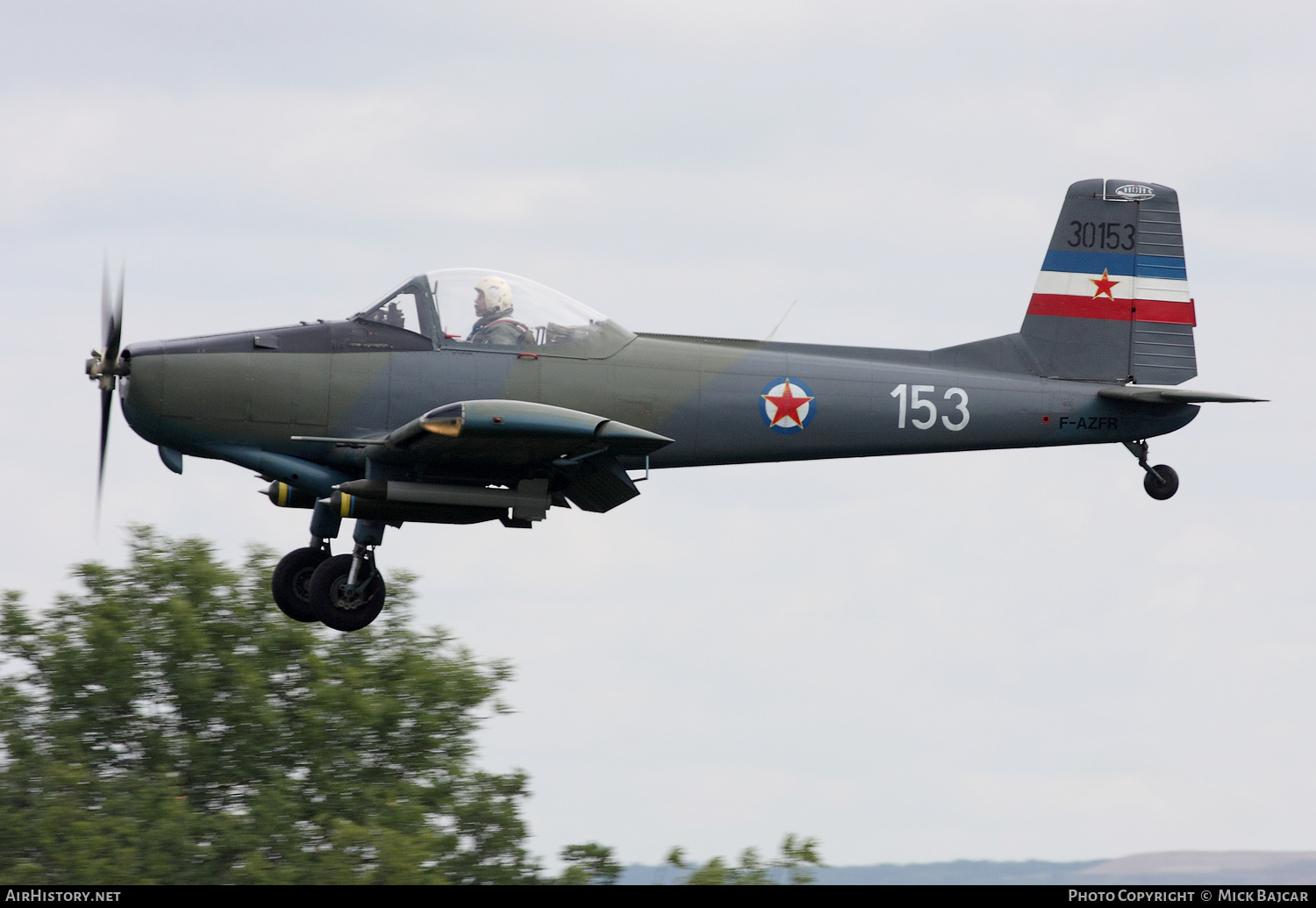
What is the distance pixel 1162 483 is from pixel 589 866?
44.0ft

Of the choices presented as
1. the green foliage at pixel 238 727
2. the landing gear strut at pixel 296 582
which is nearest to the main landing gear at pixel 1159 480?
the landing gear strut at pixel 296 582

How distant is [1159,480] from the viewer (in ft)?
50.0

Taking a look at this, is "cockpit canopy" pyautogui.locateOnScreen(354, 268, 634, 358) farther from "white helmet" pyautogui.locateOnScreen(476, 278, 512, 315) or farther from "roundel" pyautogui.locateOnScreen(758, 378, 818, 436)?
"roundel" pyautogui.locateOnScreen(758, 378, 818, 436)

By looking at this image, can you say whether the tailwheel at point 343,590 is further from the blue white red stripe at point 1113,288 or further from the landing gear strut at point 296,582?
the blue white red stripe at point 1113,288

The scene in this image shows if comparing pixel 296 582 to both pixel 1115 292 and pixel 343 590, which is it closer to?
pixel 343 590

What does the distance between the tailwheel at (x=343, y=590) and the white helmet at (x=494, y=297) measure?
7.44 ft

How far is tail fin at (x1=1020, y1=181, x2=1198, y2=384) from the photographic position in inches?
A: 603

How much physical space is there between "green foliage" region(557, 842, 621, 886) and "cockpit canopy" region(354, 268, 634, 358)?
45.6ft

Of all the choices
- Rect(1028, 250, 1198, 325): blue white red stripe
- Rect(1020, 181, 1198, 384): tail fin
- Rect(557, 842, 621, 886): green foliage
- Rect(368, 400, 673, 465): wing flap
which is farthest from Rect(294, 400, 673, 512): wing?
Rect(557, 842, 621, 886): green foliage

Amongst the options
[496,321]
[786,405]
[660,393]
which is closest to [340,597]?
[496,321]

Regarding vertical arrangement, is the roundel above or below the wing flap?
above

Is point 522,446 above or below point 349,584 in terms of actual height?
above

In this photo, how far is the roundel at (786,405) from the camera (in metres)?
13.9
